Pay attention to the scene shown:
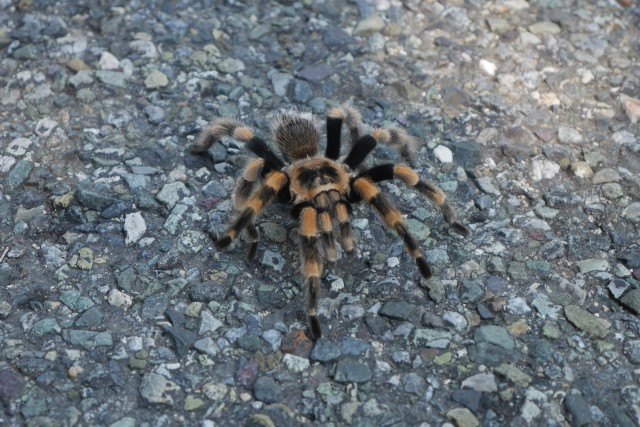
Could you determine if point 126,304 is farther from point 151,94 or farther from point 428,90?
point 428,90

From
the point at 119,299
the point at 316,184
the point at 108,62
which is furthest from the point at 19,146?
the point at 316,184

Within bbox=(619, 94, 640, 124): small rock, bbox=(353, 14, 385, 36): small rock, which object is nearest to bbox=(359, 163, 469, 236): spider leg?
bbox=(619, 94, 640, 124): small rock

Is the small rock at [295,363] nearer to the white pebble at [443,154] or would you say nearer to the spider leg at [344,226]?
the spider leg at [344,226]

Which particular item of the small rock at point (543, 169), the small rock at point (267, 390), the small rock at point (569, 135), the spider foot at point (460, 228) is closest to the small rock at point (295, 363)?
the small rock at point (267, 390)

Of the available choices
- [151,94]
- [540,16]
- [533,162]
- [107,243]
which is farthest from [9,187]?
[540,16]

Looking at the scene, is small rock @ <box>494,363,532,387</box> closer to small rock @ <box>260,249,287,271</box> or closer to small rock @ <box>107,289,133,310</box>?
small rock @ <box>260,249,287,271</box>

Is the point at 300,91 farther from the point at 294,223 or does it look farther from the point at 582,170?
the point at 582,170

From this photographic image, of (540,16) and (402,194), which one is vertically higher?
(540,16)
